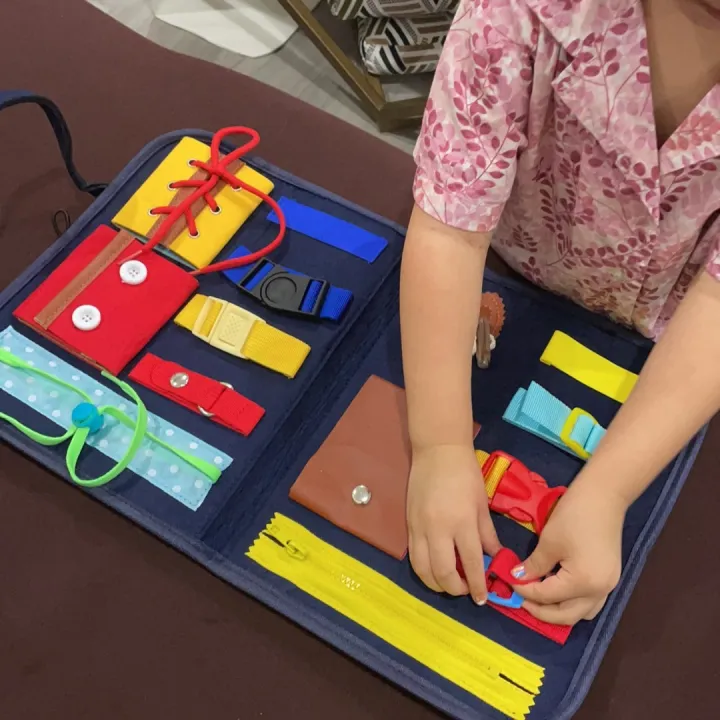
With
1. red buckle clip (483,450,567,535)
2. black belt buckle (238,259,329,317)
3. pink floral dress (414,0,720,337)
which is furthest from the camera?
black belt buckle (238,259,329,317)

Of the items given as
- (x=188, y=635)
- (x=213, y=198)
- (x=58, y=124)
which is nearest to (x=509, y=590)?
(x=188, y=635)

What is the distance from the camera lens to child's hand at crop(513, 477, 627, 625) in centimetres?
58

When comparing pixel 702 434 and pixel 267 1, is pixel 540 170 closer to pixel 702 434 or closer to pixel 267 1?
pixel 702 434

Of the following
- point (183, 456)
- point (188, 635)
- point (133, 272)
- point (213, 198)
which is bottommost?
point (188, 635)

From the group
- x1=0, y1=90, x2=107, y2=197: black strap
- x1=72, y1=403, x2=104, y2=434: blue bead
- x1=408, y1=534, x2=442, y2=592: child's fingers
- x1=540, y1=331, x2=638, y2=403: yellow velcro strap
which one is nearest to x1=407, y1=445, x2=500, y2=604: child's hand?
x1=408, y1=534, x2=442, y2=592: child's fingers

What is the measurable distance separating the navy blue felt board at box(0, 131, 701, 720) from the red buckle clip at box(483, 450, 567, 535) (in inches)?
0.5

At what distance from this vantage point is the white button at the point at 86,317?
0.72m

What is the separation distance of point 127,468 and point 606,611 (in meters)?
0.39

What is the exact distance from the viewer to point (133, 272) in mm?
752

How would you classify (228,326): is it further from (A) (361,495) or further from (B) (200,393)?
(A) (361,495)

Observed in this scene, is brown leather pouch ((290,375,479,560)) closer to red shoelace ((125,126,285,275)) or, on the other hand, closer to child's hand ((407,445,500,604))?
child's hand ((407,445,500,604))

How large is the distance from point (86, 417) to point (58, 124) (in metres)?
0.30

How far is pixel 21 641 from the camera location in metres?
0.63

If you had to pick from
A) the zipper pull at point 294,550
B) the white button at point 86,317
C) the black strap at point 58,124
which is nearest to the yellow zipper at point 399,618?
the zipper pull at point 294,550
